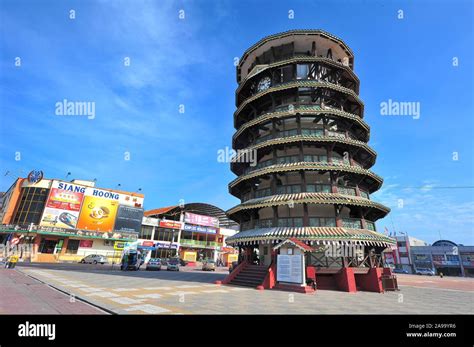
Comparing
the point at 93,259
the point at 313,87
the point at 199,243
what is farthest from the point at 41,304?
the point at 199,243

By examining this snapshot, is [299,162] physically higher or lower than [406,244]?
higher

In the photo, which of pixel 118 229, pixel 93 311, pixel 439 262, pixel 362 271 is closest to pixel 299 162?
pixel 362 271

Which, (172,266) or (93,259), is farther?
(93,259)

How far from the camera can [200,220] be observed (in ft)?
216

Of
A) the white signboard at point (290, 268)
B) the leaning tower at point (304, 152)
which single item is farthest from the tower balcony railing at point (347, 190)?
the white signboard at point (290, 268)

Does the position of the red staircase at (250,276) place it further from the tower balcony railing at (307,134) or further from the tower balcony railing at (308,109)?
the tower balcony railing at (308,109)

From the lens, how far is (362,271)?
17984mm

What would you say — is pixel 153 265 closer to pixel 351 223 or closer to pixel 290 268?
pixel 290 268

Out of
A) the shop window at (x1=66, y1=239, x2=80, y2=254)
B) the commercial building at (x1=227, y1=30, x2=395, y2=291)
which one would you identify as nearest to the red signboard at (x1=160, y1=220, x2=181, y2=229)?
the shop window at (x1=66, y1=239, x2=80, y2=254)

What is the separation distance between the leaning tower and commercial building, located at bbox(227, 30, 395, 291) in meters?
0.09

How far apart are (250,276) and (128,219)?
41.5m
